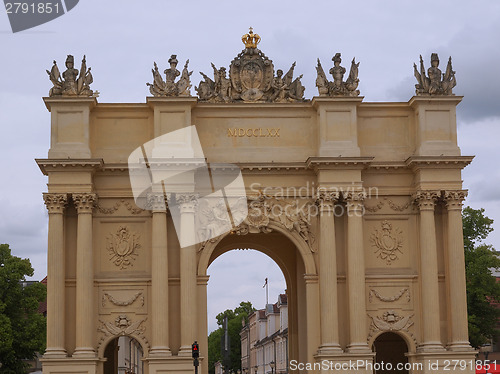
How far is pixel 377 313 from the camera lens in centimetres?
3719

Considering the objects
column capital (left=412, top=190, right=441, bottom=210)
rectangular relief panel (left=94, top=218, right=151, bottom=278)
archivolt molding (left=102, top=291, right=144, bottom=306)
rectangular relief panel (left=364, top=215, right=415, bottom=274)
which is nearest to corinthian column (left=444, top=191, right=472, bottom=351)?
column capital (left=412, top=190, right=441, bottom=210)

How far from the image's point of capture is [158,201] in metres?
36.5

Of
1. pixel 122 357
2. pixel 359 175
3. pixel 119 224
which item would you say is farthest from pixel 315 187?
pixel 122 357

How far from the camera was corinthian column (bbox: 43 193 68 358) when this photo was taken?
35.5 m

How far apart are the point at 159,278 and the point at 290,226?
489 centimetres

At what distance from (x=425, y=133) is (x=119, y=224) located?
36.4 feet

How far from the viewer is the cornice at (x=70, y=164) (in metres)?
36.1

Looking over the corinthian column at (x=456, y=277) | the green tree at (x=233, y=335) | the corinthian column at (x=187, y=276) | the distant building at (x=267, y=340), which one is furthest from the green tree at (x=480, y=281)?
the green tree at (x=233, y=335)

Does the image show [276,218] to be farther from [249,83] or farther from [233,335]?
[233,335]

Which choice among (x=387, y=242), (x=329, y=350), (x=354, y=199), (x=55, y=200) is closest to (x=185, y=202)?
(x=55, y=200)

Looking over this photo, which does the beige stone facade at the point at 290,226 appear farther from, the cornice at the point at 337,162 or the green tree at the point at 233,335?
the green tree at the point at 233,335

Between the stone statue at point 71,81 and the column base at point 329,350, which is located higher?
the stone statue at point 71,81

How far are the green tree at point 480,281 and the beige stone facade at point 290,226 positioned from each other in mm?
14788

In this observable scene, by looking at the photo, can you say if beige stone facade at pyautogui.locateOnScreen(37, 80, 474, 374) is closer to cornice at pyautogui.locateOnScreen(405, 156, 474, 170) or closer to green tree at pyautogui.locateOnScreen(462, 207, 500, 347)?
cornice at pyautogui.locateOnScreen(405, 156, 474, 170)
